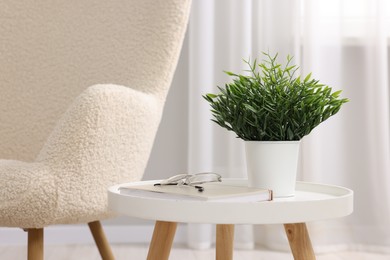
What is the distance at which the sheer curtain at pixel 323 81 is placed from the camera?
2334 mm

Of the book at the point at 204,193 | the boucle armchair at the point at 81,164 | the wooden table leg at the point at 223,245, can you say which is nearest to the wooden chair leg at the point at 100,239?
the boucle armchair at the point at 81,164

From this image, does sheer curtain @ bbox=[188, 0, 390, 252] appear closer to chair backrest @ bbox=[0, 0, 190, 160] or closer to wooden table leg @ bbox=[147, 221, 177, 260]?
chair backrest @ bbox=[0, 0, 190, 160]

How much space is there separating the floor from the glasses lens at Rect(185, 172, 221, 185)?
1.15m

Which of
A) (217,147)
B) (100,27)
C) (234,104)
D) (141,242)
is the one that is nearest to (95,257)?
(141,242)

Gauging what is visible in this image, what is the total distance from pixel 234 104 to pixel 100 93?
0.36 meters

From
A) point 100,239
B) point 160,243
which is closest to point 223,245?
point 160,243

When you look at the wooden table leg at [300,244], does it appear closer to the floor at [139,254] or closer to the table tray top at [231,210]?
the table tray top at [231,210]

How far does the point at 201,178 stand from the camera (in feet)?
3.51

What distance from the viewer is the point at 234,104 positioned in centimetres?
103

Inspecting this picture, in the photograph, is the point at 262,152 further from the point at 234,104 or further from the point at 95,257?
the point at 95,257

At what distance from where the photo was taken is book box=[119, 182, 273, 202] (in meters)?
0.89

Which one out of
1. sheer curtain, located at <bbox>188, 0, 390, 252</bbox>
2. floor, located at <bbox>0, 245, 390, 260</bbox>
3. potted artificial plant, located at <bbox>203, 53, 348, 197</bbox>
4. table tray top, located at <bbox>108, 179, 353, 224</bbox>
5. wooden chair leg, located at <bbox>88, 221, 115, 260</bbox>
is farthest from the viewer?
sheer curtain, located at <bbox>188, 0, 390, 252</bbox>

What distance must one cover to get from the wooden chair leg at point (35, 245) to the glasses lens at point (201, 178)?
426mm

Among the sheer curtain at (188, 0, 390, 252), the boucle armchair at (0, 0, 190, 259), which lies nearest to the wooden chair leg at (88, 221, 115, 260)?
the boucle armchair at (0, 0, 190, 259)
